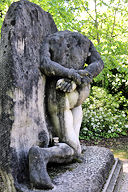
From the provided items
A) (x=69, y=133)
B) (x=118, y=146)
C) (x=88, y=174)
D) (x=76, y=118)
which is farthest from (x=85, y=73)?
(x=118, y=146)

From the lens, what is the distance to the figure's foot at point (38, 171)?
244 cm

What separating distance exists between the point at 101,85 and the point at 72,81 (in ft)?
23.8

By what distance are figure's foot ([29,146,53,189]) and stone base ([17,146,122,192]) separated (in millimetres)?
72

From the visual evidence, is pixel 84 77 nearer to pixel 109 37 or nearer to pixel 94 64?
pixel 94 64

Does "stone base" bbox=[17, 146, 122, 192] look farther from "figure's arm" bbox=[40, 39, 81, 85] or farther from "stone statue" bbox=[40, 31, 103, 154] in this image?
"figure's arm" bbox=[40, 39, 81, 85]

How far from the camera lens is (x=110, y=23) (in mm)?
9414

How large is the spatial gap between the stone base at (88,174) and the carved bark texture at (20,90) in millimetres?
375

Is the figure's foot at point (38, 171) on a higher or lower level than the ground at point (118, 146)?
higher

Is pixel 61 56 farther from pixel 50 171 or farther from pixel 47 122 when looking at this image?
pixel 50 171

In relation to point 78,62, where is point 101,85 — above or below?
below

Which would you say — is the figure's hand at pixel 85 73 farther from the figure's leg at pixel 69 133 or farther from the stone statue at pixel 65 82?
the figure's leg at pixel 69 133

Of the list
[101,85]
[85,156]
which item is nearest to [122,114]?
[101,85]

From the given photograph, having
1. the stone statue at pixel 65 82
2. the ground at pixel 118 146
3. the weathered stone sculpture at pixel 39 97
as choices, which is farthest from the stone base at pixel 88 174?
the ground at pixel 118 146

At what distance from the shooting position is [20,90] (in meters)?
2.66
